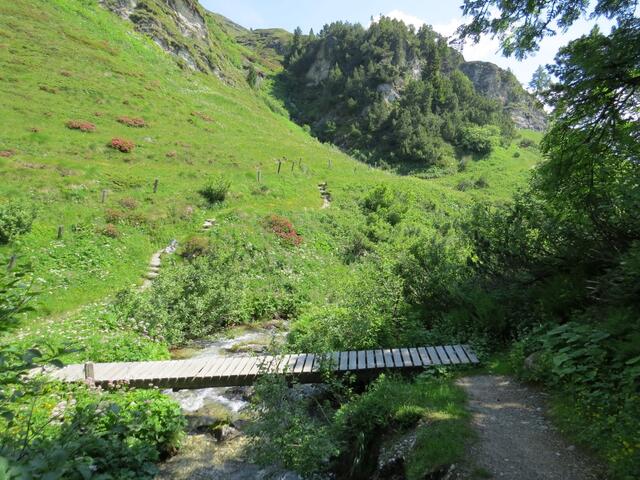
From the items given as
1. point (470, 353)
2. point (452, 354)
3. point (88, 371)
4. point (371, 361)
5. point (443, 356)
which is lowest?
point (88, 371)

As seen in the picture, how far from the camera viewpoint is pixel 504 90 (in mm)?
137625

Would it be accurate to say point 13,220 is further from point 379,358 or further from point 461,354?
point 461,354

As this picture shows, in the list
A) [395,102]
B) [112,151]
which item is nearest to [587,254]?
[112,151]

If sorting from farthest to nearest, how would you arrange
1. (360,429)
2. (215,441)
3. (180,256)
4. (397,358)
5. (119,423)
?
(180,256) → (397,358) → (215,441) → (360,429) → (119,423)

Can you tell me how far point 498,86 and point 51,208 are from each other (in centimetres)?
14842

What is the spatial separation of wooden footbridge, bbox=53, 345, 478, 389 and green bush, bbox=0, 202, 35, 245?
10082mm

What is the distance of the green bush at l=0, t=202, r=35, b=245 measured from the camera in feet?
54.9

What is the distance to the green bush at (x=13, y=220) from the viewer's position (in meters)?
16.7

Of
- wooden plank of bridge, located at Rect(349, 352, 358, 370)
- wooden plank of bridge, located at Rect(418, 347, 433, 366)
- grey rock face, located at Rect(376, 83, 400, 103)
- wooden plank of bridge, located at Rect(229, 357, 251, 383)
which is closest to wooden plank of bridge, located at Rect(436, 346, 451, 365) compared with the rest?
wooden plank of bridge, located at Rect(418, 347, 433, 366)

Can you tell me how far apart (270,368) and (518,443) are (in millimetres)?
5249

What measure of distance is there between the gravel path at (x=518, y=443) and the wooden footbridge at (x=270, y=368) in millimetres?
1917

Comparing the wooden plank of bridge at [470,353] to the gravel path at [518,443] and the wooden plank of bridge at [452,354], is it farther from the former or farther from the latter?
the gravel path at [518,443]

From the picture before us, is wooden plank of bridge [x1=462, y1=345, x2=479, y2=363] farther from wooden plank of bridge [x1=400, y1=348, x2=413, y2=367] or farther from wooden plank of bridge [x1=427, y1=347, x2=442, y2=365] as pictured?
wooden plank of bridge [x1=400, y1=348, x2=413, y2=367]

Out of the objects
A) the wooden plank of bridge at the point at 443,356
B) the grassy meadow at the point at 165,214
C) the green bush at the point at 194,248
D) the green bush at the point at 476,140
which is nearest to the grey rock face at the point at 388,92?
the green bush at the point at 476,140
